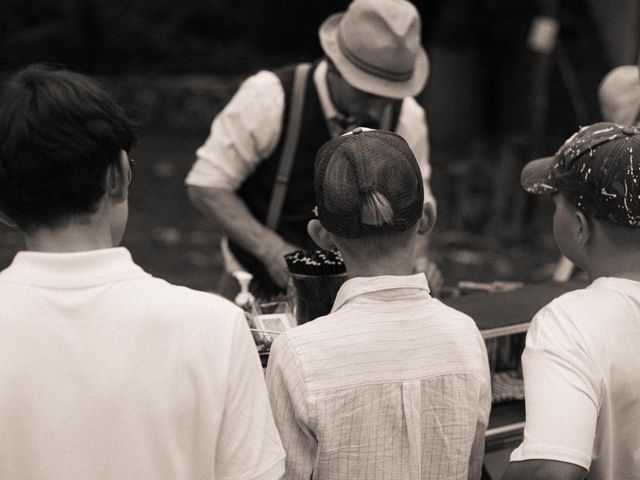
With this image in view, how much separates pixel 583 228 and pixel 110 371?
964 mm

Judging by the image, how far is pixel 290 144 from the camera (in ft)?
10.5

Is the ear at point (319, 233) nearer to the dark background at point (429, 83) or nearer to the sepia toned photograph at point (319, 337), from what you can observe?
the sepia toned photograph at point (319, 337)

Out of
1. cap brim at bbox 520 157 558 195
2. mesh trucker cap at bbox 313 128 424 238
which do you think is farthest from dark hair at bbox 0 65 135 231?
cap brim at bbox 520 157 558 195

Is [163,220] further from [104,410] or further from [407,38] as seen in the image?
[104,410]

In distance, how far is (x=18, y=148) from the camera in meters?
1.35

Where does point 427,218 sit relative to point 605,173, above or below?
below

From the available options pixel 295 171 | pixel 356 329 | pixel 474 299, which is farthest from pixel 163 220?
pixel 356 329

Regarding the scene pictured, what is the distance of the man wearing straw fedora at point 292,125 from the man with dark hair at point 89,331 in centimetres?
157

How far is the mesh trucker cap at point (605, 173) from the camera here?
175cm

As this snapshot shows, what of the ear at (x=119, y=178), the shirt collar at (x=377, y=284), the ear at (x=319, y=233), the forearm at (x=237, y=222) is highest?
the ear at (x=119, y=178)

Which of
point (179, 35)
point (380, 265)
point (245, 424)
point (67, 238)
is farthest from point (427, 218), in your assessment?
point (179, 35)

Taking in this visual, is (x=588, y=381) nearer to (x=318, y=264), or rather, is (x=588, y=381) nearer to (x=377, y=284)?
(x=377, y=284)

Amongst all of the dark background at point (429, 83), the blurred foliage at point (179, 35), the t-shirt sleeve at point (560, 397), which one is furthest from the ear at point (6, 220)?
the blurred foliage at point (179, 35)

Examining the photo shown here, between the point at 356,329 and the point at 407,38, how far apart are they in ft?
5.07
